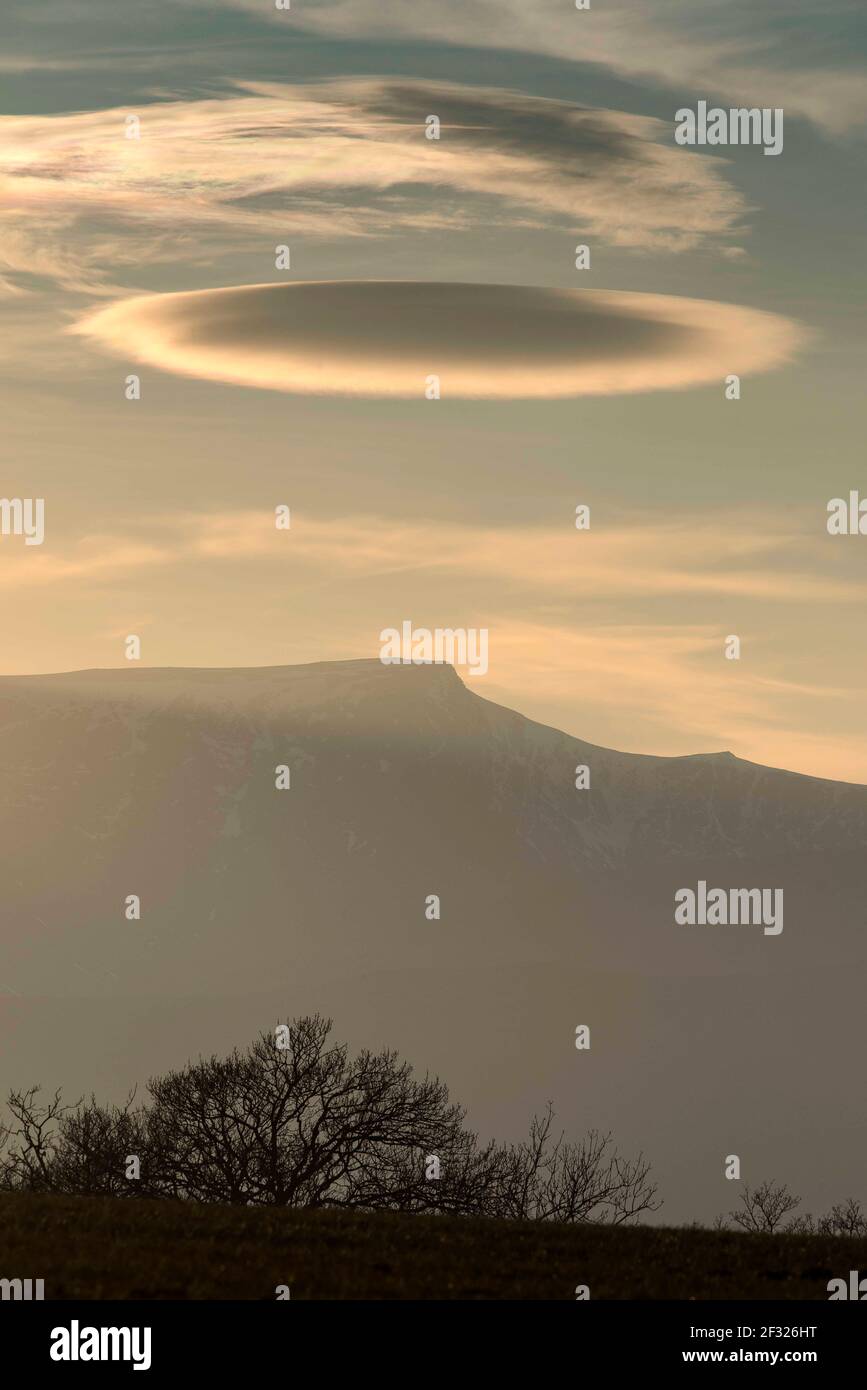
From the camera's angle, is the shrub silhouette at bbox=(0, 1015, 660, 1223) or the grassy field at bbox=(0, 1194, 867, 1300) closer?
the grassy field at bbox=(0, 1194, 867, 1300)

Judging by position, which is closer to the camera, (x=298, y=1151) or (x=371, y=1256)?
(x=371, y=1256)

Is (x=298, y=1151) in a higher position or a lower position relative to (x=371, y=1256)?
higher

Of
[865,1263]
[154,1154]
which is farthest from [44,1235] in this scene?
[154,1154]

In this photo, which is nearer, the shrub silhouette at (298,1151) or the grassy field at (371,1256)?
the grassy field at (371,1256)

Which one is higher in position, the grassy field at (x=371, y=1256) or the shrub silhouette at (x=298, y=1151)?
the shrub silhouette at (x=298, y=1151)
